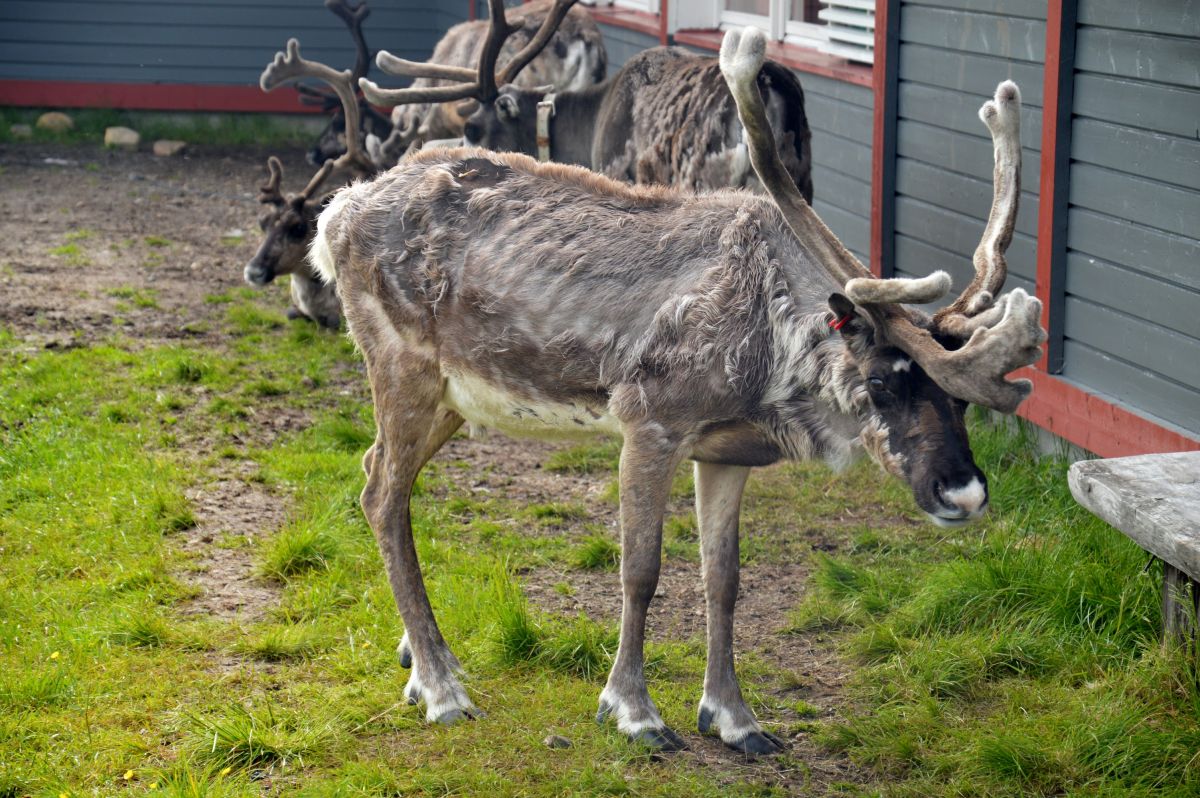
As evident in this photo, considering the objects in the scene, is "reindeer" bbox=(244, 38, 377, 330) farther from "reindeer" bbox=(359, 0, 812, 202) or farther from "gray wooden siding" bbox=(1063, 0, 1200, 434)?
"gray wooden siding" bbox=(1063, 0, 1200, 434)

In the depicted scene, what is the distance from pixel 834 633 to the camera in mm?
4828

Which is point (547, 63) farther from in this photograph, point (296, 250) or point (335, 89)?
point (296, 250)

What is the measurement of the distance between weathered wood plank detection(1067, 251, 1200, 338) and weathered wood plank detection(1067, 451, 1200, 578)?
0.98 meters

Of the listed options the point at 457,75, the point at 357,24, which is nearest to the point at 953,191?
the point at 457,75

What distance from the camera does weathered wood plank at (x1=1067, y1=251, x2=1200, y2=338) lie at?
4.91 m

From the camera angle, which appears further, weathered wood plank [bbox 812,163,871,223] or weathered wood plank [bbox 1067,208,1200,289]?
weathered wood plank [bbox 812,163,871,223]

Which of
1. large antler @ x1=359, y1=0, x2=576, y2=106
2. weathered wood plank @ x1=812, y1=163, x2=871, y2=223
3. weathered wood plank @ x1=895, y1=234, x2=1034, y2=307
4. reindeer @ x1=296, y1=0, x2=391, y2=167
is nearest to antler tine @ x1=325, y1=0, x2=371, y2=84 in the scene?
reindeer @ x1=296, y1=0, x2=391, y2=167

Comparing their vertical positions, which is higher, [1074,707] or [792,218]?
[792,218]

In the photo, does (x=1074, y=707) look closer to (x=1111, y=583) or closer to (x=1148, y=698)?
(x=1148, y=698)

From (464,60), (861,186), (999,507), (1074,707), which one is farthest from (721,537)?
(464,60)

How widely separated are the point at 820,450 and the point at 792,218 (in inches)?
26.8

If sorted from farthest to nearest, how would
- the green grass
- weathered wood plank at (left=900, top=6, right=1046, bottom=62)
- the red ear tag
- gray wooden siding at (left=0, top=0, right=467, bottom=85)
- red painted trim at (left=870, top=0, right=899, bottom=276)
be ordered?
gray wooden siding at (left=0, top=0, right=467, bottom=85) < red painted trim at (left=870, top=0, right=899, bottom=276) < weathered wood plank at (left=900, top=6, right=1046, bottom=62) < the green grass < the red ear tag

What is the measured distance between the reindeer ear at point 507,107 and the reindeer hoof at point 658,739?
16.9 feet

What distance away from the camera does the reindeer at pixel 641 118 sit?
6.93m
